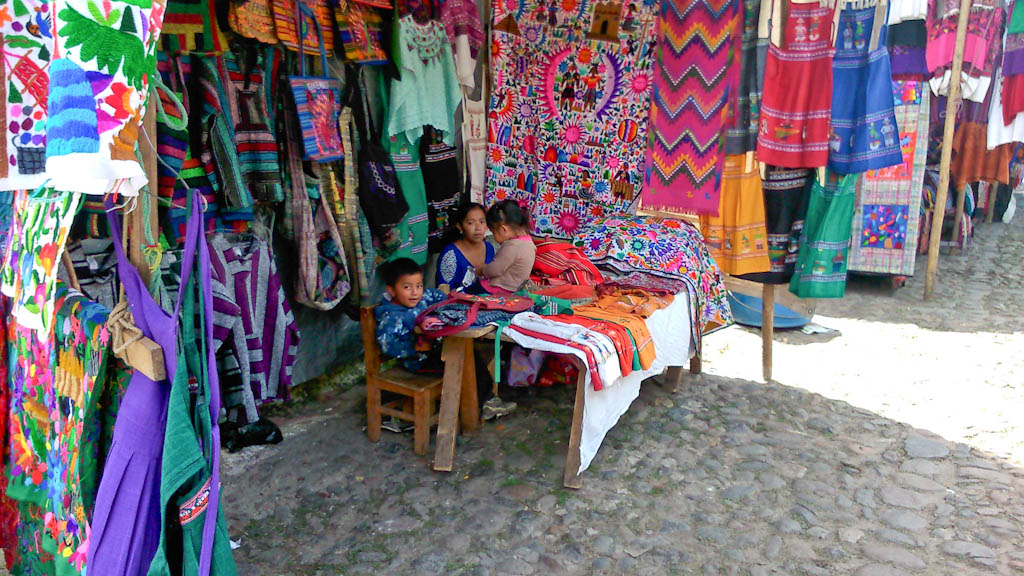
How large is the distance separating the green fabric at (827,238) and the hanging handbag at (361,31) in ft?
8.86

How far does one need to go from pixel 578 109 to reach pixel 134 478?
3968 millimetres

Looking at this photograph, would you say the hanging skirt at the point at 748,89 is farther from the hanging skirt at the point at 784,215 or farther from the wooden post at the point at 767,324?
the wooden post at the point at 767,324

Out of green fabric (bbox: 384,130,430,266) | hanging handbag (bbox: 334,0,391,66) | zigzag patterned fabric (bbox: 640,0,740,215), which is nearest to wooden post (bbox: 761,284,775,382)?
zigzag patterned fabric (bbox: 640,0,740,215)

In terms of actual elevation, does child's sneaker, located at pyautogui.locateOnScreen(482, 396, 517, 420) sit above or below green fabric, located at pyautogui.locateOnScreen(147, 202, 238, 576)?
below

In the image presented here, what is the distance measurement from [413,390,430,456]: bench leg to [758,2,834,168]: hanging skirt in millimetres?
2411

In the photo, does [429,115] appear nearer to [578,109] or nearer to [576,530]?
[578,109]

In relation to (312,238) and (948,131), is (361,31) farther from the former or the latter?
(948,131)

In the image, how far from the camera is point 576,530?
124 inches

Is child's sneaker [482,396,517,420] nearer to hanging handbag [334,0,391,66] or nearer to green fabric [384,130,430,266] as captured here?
green fabric [384,130,430,266]

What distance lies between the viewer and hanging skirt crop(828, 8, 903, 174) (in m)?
4.14

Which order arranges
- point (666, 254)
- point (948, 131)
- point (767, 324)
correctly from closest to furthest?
point (666, 254) → point (767, 324) → point (948, 131)

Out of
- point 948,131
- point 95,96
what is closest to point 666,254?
point 95,96

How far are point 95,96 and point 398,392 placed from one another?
2406mm

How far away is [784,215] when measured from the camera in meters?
4.57
